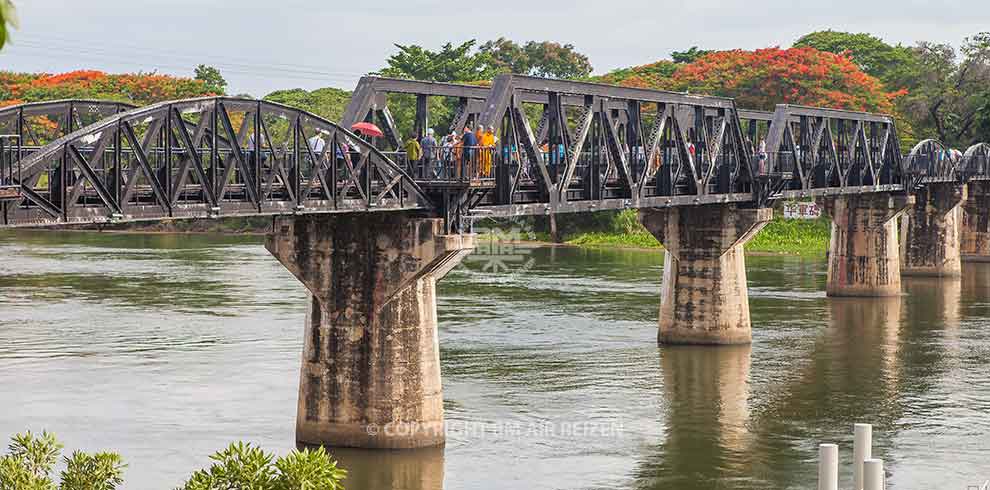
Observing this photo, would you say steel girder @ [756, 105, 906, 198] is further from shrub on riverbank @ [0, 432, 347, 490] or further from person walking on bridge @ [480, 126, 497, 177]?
shrub on riverbank @ [0, 432, 347, 490]

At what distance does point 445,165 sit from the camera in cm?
3628

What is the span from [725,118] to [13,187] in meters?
35.1

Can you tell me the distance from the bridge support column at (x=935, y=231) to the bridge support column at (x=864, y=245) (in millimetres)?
Answer: 12829

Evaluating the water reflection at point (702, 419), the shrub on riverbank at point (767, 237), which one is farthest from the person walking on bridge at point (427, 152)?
the shrub on riverbank at point (767, 237)

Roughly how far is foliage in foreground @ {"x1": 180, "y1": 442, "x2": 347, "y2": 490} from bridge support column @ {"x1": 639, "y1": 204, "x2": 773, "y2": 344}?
125ft

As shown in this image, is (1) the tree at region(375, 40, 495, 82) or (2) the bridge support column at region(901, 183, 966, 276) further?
(1) the tree at region(375, 40, 495, 82)

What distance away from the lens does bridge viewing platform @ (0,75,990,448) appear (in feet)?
90.9

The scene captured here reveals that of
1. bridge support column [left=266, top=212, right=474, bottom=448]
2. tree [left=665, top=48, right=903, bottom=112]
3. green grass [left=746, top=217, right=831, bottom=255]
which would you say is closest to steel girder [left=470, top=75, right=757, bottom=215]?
bridge support column [left=266, top=212, right=474, bottom=448]

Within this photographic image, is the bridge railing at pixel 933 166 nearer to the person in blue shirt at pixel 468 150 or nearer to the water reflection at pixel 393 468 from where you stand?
the person in blue shirt at pixel 468 150

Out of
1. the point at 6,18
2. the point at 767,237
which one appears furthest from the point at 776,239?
the point at 6,18

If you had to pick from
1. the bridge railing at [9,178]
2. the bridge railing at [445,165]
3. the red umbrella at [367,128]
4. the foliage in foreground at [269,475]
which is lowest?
the foliage in foreground at [269,475]

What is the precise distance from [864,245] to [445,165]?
4572cm

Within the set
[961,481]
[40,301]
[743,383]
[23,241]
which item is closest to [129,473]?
[961,481]

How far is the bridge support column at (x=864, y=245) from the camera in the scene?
77.2 meters
